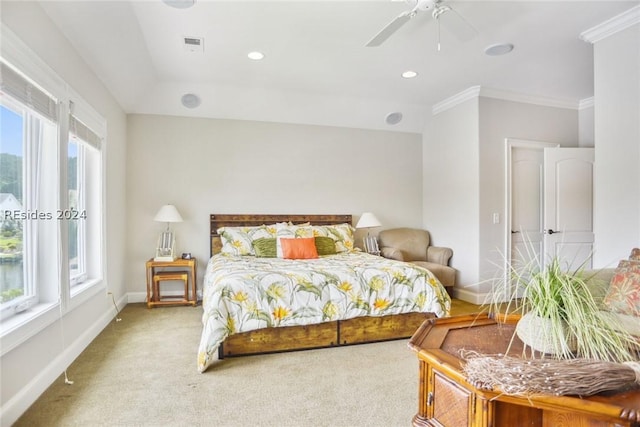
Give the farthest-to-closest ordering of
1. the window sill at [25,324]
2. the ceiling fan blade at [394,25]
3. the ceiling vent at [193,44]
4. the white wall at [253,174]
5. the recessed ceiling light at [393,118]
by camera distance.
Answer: the recessed ceiling light at [393,118] → the white wall at [253,174] → the ceiling vent at [193,44] → the ceiling fan blade at [394,25] → the window sill at [25,324]

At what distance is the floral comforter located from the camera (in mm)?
2730

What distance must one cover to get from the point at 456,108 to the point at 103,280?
15.4 ft

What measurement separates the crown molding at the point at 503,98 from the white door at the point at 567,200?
74cm

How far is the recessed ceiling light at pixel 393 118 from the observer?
5.25 metres

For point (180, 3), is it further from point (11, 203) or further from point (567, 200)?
point (567, 200)

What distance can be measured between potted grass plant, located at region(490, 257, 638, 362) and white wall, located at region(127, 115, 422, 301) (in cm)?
390

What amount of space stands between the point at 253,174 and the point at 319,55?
1971 millimetres

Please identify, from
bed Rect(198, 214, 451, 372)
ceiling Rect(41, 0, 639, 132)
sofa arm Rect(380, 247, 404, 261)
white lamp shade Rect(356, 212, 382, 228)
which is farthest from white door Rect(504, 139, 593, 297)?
bed Rect(198, 214, 451, 372)

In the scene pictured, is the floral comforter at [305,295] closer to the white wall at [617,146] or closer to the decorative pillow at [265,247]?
the decorative pillow at [265,247]

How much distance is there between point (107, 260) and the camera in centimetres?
372

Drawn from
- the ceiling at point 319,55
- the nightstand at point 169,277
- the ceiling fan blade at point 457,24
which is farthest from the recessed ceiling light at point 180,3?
the nightstand at point 169,277

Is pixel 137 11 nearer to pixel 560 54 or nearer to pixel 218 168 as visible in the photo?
pixel 218 168

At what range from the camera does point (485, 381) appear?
1190mm

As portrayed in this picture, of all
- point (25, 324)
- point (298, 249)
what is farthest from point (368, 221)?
point (25, 324)
